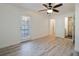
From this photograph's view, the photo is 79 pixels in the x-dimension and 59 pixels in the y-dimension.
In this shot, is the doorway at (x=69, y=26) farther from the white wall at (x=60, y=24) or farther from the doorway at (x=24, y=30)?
the doorway at (x=24, y=30)

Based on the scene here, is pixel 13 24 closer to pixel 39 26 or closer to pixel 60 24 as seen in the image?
pixel 39 26

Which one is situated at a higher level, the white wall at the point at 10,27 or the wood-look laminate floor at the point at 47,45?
the white wall at the point at 10,27

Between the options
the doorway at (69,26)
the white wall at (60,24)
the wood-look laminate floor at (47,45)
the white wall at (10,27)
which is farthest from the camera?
the wood-look laminate floor at (47,45)

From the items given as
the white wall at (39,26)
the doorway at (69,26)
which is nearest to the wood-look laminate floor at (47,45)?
the white wall at (39,26)

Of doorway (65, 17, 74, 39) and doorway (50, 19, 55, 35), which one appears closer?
doorway (65, 17, 74, 39)

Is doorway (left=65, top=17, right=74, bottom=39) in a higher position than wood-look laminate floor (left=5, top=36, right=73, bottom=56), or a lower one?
higher

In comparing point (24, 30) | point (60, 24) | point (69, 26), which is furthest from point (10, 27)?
point (69, 26)

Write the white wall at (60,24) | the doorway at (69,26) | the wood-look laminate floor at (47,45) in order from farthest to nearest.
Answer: the wood-look laminate floor at (47,45) < the white wall at (60,24) < the doorway at (69,26)

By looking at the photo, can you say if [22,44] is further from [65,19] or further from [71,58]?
[71,58]

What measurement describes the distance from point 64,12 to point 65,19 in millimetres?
258

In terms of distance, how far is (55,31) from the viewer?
9.23 ft

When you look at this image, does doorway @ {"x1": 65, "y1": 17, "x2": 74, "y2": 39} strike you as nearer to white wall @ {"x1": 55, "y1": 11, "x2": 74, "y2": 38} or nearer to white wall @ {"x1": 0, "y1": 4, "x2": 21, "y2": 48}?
white wall @ {"x1": 55, "y1": 11, "x2": 74, "y2": 38}

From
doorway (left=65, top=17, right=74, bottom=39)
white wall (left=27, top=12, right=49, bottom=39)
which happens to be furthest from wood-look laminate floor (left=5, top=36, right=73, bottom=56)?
doorway (left=65, top=17, right=74, bottom=39)

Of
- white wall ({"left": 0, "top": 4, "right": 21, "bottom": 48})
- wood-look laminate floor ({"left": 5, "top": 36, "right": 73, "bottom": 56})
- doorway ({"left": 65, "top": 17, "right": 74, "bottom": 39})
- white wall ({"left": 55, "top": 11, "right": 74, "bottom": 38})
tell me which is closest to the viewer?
doorway ({"left": 65, "top": 17, "right": 74, "bottom": 39})
